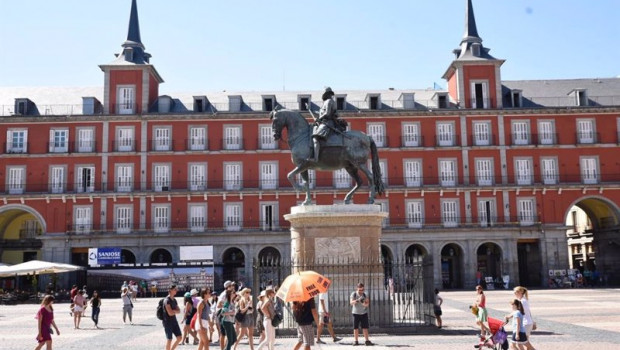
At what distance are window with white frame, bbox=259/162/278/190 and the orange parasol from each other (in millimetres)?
37623

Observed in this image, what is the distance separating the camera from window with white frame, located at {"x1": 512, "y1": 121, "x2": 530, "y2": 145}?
49.9 m

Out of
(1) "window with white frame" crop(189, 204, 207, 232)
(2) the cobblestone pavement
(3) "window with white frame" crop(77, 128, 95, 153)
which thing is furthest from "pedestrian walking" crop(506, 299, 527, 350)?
(3) "window with white frame" crop(77, 128, 95, 153)

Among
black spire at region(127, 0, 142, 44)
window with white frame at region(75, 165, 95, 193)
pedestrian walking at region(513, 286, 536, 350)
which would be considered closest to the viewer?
pedestrian walking at region(513, 286, 536, 350)

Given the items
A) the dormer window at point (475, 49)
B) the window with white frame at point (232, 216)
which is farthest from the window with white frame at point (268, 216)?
the dormer window at point (475, 49)

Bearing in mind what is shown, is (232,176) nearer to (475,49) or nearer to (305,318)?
(475,49)

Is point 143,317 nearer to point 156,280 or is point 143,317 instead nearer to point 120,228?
point 156,280

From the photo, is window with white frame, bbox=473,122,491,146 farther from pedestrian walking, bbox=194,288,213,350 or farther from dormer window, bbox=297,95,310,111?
pedestrian walking, bbox=194,288,213,350

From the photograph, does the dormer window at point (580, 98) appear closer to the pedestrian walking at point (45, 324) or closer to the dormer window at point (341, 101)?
the dormer window at point (341, 101)

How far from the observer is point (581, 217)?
60.8m

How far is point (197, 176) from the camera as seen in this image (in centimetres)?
4941

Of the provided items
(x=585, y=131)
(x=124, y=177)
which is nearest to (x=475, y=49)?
(x=585, y=131)

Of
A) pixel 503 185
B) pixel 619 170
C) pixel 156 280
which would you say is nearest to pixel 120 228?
pixel 156 280

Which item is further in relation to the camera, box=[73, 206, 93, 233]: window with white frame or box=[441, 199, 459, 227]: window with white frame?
box=[441, 199, 459, 227]: window with white frame

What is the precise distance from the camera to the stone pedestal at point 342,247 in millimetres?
16562
